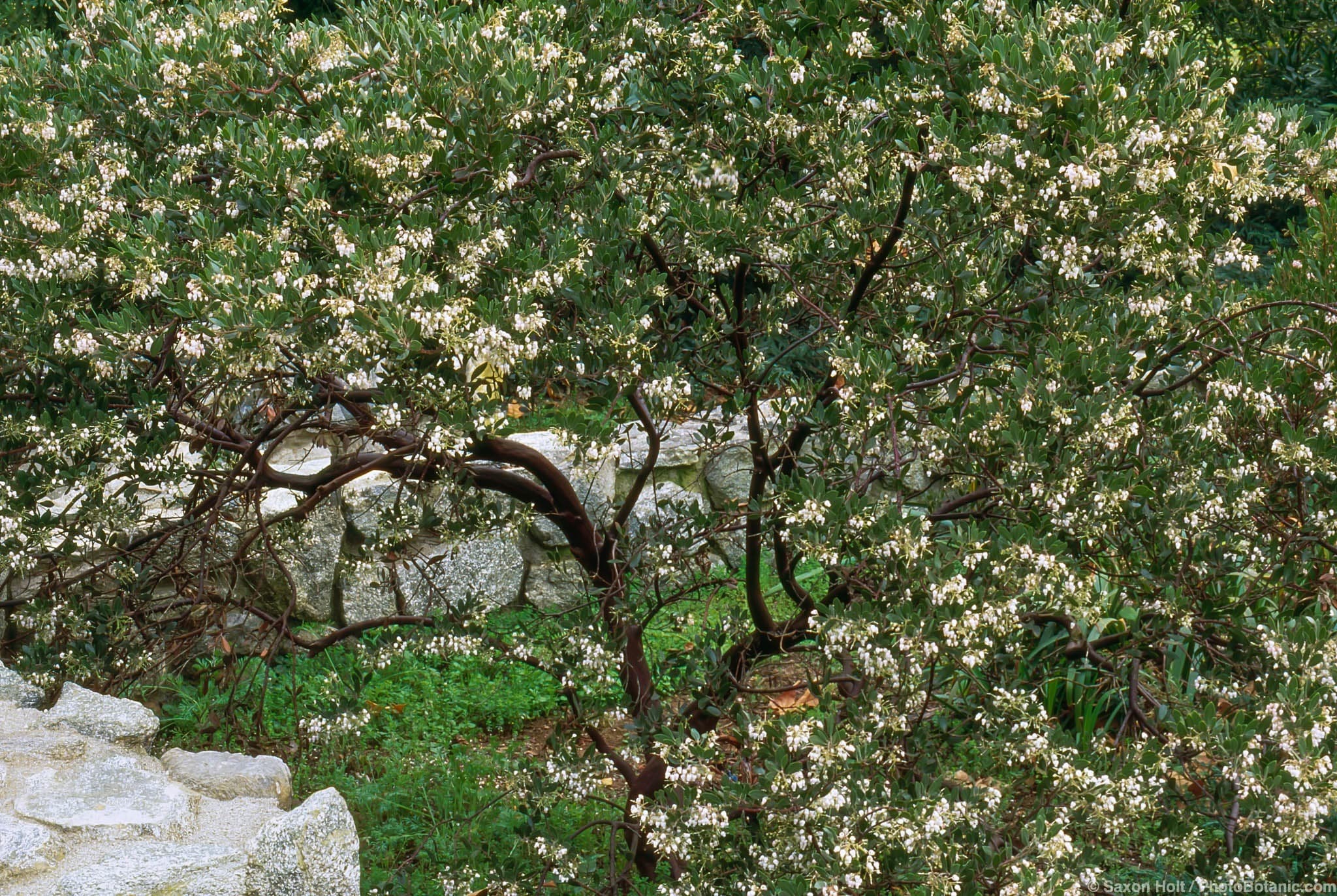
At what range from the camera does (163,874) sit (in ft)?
8.87

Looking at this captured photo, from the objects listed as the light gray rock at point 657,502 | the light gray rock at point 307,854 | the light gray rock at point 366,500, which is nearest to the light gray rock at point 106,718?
the light gray rock at point 307,854

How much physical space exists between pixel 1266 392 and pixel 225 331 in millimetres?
2411

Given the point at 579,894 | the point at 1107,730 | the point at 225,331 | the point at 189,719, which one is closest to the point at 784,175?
the point at 225,331

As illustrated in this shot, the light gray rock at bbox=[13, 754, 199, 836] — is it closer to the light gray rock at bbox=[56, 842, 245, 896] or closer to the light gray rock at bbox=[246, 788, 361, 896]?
the light gray rock at bbox=[56, 842, 245, 896]

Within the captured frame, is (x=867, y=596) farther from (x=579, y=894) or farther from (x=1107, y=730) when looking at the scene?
(x=1107, y=730)

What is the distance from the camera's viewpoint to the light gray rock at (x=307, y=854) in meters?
2.78

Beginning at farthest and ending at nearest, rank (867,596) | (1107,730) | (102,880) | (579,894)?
1. (1107,730)
2. (579,894)
3. (867,596)
4. (102,880)

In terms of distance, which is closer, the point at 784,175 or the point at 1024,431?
the point at 1024,431

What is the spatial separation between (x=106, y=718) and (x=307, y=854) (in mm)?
985

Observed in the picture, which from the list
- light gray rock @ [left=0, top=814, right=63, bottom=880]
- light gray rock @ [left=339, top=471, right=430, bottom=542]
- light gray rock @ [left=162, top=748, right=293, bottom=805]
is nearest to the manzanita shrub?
light gray rock @ [left=162, top=748, right=293, bottom=805]

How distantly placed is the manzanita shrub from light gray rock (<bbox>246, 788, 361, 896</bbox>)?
2.12 feet

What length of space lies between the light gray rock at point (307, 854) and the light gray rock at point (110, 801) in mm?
329

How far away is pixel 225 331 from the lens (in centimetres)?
256

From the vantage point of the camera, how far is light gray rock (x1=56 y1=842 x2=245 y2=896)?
2.66 metres
